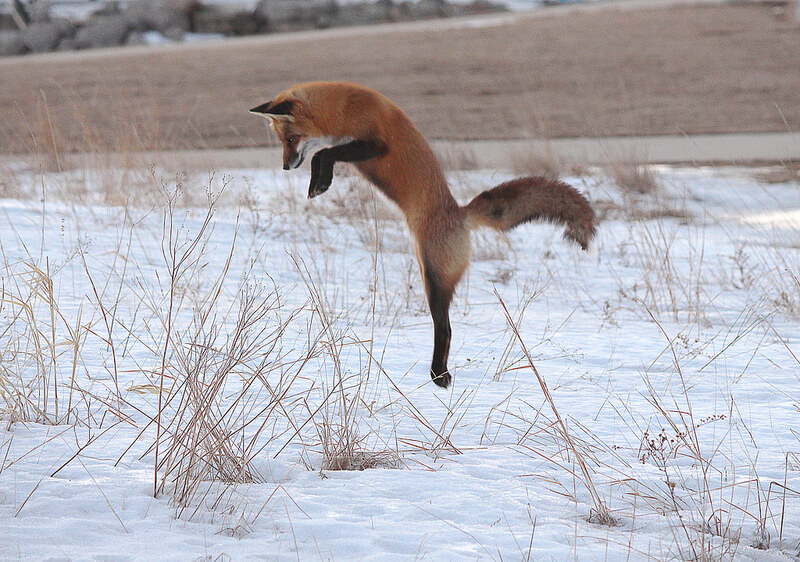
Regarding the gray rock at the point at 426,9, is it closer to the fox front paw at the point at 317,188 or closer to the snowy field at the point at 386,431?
the snowy field at the point at 386,431

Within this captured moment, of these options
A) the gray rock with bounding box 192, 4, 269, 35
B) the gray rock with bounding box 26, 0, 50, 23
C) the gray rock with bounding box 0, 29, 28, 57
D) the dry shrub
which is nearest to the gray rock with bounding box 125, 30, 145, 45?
the gray rock with bounding box 192, 4, 269, 35

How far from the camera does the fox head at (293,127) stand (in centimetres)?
351

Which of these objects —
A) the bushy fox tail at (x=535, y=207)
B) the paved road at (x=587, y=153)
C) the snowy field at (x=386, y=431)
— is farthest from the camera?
the paved road at (x=587, y=153)

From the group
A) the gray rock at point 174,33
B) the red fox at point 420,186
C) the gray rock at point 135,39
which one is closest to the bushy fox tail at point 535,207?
the red fox at point 420,186

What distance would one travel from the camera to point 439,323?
3498 millimetres

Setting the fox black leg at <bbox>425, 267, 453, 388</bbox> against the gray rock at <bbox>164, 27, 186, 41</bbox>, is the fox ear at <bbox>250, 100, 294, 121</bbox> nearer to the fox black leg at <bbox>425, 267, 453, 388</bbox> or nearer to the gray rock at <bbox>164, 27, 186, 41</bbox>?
the fox black leg at <bbox>425, 267, 453, 388</bbox>

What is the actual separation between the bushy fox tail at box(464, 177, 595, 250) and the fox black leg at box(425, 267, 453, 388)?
32cm

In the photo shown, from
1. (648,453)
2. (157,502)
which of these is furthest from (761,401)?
(157,502)

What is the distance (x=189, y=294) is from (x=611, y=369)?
7.71 feet

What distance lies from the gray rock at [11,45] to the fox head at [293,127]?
21622mm

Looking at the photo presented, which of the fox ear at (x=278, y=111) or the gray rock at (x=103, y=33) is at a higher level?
the gray rock at (x=103, y=33)

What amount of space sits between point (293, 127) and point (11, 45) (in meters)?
22.4

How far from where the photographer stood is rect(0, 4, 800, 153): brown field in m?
11.0

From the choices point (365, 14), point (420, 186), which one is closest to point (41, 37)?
point (365, 14)
